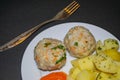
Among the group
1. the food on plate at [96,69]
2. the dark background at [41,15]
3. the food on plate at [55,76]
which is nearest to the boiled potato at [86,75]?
the food on plate at [96,69]

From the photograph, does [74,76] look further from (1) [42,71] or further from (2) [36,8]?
(2) [36,8]

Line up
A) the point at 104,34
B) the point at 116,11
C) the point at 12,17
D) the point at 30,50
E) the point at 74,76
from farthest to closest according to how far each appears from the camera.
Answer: the point at 116,11
the point at 12,17
the point at 104,34
the point at 30,50
the point at 74,76

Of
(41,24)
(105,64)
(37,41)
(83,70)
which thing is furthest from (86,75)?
(41,24)

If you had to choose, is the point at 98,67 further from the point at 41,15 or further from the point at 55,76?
the point at 41,15

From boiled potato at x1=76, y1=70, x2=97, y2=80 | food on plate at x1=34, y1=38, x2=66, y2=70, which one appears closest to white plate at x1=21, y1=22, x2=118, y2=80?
food on plate at x1=34, y1=38, x2=66, y2=70

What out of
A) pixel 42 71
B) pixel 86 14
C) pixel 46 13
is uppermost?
pixel 46 13

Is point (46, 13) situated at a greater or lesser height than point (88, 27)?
greater

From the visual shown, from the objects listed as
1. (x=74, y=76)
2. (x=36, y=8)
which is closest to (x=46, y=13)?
(x=36, y=8)

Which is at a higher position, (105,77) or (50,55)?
(50,55)
